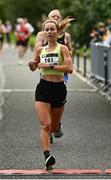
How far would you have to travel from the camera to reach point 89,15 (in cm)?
3044

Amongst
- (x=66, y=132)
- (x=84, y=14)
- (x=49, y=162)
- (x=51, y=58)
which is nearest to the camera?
(x=49, y=162)

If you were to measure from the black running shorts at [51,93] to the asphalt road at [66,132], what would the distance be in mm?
808

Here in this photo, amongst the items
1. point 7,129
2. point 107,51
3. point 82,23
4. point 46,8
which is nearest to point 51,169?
point 7,129

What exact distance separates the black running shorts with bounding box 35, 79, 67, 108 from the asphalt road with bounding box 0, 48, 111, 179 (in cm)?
81

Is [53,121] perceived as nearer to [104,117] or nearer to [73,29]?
[104,117]

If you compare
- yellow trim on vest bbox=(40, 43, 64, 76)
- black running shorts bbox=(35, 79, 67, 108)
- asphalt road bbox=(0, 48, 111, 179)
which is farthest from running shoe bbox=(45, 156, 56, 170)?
yellow trim on vest bbox=(40, 43, 64, 76)

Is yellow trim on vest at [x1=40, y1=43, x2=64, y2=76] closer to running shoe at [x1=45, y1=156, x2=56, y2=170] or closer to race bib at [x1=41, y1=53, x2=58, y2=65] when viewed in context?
race bib at [x1=41, y1=53, x2=58, y2=65]

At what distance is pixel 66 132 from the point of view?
1223 cm

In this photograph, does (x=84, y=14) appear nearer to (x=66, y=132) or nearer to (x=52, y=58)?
(x=66, y=132)

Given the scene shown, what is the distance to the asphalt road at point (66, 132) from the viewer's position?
9570mm

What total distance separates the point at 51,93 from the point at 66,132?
122 inches

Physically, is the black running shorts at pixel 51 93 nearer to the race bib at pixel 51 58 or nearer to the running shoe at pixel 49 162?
the race bib at pixel 51 58

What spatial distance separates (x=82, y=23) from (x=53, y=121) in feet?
76.6

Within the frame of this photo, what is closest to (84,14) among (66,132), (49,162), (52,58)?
(66,132)
